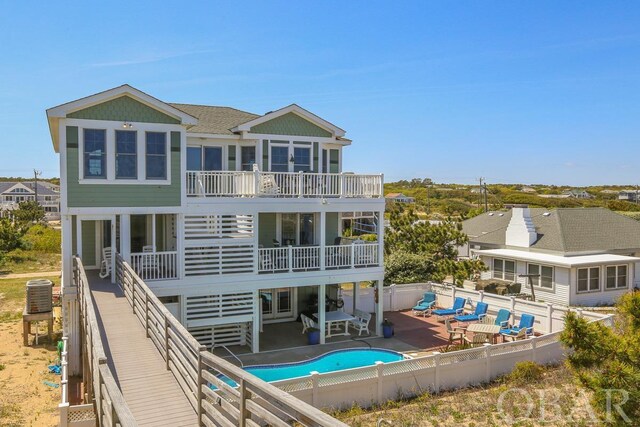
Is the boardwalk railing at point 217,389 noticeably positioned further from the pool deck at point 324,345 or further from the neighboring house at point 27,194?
the neighboring house at point 27,194

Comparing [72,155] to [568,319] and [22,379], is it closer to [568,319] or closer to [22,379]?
[22,379]

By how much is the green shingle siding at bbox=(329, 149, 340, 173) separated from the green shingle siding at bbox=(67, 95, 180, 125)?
704cm

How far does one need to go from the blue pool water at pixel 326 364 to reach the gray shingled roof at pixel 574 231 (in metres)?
15.0

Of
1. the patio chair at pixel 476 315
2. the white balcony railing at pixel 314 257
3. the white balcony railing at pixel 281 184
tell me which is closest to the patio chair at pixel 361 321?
the white balcony railing at pixel 314 257

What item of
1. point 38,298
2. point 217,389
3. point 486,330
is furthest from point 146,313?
point 486,330

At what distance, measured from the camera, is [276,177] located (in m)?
17.8

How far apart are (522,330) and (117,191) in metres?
13.6

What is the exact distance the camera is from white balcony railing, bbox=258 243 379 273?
1691cm

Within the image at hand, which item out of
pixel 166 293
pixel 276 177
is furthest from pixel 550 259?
pixel 166 293

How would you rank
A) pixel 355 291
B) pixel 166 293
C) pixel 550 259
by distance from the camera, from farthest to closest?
pixel 550 259
pixel 355 291
pixel 166 293

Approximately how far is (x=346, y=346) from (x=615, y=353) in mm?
10116

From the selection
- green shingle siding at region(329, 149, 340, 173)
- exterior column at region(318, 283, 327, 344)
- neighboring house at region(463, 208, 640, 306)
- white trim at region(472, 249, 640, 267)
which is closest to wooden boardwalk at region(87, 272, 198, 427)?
Result: exterior column at region(318, 283, 327, 344)

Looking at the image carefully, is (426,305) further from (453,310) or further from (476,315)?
(476,315)

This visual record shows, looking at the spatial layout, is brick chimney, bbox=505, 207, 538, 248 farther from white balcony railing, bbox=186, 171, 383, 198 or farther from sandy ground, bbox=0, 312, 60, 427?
sandy ground, bbox=0, 312, 60, 427
